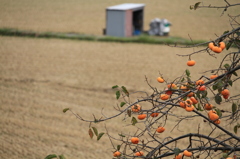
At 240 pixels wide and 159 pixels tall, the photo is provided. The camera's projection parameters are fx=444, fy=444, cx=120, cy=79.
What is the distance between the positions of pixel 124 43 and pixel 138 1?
14.4m

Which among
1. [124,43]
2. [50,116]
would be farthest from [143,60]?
[50,116]

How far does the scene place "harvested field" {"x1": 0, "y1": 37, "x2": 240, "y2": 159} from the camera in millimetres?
9562

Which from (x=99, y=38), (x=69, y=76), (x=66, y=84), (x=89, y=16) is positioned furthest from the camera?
(x=89, y=16)

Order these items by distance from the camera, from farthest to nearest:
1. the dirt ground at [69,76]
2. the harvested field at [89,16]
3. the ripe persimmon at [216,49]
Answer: the harvested field at [89,16], the dirt ground at [69,76], the ripe persimmon at [216,49]

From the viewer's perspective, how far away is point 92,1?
3603 centimetres

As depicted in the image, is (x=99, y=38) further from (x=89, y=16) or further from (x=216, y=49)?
(x=216, y=49)

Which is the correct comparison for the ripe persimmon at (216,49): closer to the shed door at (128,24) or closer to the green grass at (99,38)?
the green grass at (99,38)

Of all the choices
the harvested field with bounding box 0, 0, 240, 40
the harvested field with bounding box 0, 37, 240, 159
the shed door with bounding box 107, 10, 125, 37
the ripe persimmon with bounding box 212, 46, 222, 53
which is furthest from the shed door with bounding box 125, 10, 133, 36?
the ripe persimmon with bounding box 212, 46, 222, 53

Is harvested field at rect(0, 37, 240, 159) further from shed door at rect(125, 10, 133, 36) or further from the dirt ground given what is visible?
shed door at rect(125, 10, 133, 36)

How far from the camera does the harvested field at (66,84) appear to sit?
31.4 ft

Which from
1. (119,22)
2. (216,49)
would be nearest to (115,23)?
(119,22)

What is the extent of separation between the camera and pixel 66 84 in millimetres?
14445

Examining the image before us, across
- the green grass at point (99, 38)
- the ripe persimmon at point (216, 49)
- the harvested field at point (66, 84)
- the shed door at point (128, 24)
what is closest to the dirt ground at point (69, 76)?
the harvested field at point (66, 84)

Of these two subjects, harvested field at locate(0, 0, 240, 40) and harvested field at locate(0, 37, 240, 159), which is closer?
harvested field at locate(0, 37, 240, 159)
